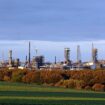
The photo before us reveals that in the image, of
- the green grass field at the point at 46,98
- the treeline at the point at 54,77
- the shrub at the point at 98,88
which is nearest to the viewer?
the green grass field at the point at 46,98

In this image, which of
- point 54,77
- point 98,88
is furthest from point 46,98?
point 54,77

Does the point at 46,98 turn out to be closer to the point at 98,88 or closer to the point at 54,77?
the point at 98,88

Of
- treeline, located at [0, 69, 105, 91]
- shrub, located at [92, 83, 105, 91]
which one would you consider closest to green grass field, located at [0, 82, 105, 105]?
shrub, located at [92, 83, 105, 91]

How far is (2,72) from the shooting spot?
370 feet

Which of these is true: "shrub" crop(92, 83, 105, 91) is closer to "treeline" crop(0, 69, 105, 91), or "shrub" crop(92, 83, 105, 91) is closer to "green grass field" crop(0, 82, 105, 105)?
"treeline" crop(0, 69, 105, 91)

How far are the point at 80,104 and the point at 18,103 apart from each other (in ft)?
13.0

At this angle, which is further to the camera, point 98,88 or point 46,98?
point 98,88

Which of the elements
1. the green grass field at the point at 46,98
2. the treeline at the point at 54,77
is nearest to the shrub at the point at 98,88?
the treeline at the point at 54,77

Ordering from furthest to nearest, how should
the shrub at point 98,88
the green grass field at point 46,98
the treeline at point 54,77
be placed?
the treeline at point 54,77, the shrub at point 98,88, the green grass field at point 46,98

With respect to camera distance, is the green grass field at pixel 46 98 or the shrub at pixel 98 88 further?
the shrub at pixel 98 88

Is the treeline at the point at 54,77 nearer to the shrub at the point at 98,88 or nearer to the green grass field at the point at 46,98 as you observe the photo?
the shrub at the point at 98,88

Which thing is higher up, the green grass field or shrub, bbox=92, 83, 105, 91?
the green grass field

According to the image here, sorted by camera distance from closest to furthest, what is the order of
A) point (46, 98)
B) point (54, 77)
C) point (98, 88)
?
point (46, 98) → point (98, 88) → point (54, 77)

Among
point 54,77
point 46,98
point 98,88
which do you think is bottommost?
point 98,88
